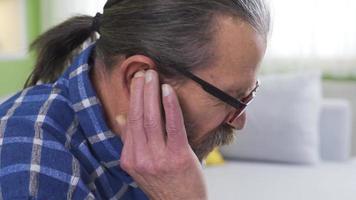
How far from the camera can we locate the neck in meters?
0.88

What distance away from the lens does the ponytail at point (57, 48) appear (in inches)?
41.9

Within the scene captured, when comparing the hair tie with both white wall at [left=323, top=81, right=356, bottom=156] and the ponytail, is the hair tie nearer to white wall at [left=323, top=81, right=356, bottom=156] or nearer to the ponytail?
the ponytail

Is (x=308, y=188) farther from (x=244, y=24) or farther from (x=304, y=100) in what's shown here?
(x=244, y=24)

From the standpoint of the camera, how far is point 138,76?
0.83m

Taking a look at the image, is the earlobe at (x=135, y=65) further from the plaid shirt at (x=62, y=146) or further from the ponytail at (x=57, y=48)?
the ponytail at (x=57, y=48)

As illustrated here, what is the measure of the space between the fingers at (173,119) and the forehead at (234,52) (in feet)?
0.25

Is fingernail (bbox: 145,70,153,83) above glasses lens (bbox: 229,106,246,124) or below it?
above

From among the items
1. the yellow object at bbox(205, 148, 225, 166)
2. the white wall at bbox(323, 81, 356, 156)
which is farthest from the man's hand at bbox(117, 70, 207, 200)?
the white wall at bbox(323, 81, 356, 156)

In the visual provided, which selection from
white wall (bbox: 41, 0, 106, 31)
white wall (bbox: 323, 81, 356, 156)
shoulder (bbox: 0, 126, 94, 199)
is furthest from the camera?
white wall (bbox: 41, 0, 106, 31)

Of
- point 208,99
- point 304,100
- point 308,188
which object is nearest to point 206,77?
point 208,99

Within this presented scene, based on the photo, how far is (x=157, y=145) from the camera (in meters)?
0.83

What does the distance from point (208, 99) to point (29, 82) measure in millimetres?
452

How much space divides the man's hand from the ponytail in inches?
11.4

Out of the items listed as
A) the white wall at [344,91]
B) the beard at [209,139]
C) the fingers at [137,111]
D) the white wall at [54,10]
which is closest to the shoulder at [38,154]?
the fingers at [137,111]
